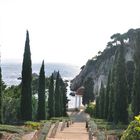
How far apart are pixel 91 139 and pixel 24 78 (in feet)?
53.4

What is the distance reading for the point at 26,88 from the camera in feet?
120

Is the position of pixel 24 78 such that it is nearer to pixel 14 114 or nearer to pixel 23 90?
pixel 23 90

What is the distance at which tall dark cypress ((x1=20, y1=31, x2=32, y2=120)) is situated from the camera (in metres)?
35.9

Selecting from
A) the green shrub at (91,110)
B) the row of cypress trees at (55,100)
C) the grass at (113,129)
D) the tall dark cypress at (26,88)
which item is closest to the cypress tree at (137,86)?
the grass at (113,129)

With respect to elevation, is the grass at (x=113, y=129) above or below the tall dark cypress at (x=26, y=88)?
below

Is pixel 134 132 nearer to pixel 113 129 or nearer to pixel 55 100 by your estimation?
pixel 113 129

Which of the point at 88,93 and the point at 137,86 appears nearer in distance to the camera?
the point at 137,86

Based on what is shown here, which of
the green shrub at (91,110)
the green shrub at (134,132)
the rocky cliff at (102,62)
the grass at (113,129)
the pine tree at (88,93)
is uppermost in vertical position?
the rocky cliff at (102,62)

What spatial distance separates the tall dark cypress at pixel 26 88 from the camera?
1412 inches

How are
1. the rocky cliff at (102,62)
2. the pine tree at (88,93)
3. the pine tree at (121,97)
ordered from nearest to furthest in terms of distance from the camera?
the pine tree at (121,97) → the pine tree at (88,93) → the rocky cliff at (102,62)

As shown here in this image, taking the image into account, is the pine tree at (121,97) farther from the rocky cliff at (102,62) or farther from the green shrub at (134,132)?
the rocky cliff at (102,62)

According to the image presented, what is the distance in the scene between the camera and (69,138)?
2258cm

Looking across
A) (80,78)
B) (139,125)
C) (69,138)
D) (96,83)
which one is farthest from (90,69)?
(139,125)

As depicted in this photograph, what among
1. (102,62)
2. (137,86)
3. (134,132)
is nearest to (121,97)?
(137,86)
